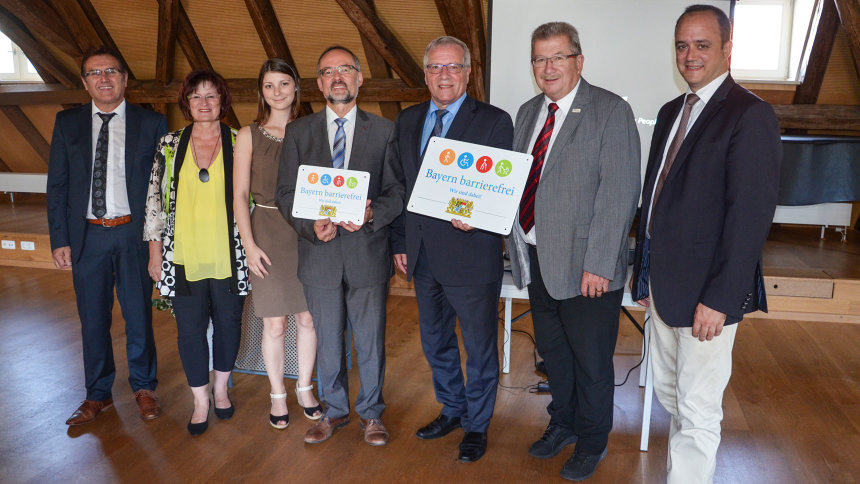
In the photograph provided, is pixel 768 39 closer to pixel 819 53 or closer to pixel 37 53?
pixel 819 53

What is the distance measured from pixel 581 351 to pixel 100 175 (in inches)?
84.1

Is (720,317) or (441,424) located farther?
(441,424)

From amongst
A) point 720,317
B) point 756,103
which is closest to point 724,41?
point 756,103

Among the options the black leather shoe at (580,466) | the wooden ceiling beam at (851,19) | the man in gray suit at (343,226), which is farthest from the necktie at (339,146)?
the wooden ceiling beam at (851,19)

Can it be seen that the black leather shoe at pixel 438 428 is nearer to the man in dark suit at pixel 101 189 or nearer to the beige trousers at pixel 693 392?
the beige trousers at pixel 693 392

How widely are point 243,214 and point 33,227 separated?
471 cm

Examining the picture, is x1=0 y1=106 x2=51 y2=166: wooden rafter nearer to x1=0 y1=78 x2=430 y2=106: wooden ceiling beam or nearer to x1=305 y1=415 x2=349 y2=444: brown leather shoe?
x1=0 y1=78 x2=430 y2=106: wooden ceiling beam

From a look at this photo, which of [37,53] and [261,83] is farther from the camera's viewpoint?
[37,53]

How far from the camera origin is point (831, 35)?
5230mm

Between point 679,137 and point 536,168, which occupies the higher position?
point 679,137

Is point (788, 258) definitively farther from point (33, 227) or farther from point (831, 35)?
point (33, 227)

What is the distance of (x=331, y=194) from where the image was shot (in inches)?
93.5

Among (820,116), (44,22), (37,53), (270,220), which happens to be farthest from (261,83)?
(37,53)

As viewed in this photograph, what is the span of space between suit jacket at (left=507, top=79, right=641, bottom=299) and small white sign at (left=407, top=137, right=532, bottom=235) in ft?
0.34
